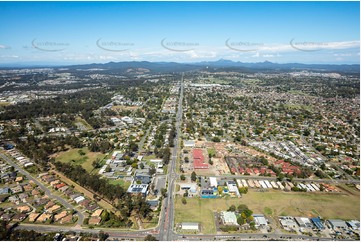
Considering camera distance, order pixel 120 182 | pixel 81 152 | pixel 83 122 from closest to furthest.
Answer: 1. pixel 120 182
2. pixel 81 152
3. pixel 83 122

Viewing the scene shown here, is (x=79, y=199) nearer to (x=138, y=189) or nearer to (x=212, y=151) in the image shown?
(x=138, y=189)

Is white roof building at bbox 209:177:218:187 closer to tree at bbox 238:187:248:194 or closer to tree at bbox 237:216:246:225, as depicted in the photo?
tree at bbox 238:187:248:194

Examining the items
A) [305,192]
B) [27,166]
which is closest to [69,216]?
[27,166]

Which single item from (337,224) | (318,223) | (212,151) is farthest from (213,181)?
(337,224)

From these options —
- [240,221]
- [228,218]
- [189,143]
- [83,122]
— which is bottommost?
[83,122]

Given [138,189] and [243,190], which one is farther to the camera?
[243,190]

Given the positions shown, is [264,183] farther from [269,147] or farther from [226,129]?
[226,129]

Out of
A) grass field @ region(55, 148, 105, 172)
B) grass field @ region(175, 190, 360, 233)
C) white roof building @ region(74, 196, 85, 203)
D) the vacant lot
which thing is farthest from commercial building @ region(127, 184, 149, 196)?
the vacant lot
